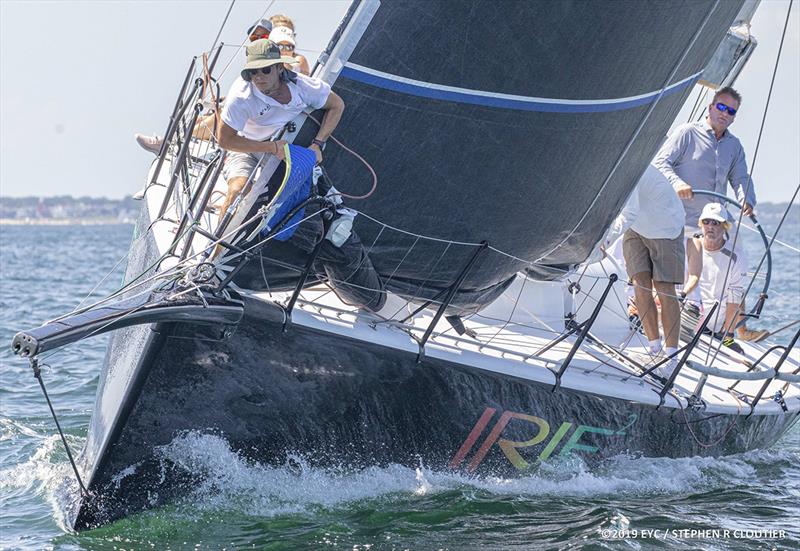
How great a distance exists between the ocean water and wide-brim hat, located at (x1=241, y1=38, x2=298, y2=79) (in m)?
1.89

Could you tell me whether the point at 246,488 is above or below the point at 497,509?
below

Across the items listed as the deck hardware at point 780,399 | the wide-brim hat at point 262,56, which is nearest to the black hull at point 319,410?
the wide-brim hat at point 262,56

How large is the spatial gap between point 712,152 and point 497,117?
3.62 metres

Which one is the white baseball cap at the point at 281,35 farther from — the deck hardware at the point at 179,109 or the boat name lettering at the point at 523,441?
the boat name lettering at the point at 523,441

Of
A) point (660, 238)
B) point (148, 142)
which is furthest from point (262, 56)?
point (148, 142)

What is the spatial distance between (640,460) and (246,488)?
8.06 feet

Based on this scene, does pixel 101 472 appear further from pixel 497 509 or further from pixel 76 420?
pixel 76 420

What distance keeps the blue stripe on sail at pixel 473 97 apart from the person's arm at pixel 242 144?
1.47 feet

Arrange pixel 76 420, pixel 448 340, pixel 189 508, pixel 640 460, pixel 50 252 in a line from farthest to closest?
1. pixel 50 252
2. pixel 76 420
3. pixel 640 460
4. pixel 448 340
5. pixel 189 508

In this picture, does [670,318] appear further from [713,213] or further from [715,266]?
[715,266]

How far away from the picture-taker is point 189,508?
548 centimetres

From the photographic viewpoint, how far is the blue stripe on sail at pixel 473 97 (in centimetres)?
489

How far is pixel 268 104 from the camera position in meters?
4.84

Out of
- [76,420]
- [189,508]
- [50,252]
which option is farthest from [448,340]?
[50,252]
